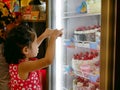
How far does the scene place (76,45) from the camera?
1.92m

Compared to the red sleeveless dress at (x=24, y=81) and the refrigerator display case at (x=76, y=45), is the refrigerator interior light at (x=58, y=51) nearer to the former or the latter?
the refrigerator display case at (x=76, y=45)

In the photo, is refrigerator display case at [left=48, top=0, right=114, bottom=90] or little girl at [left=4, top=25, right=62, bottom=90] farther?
refrigerator display case at [left=48, top=0, right=114, bottom=90]

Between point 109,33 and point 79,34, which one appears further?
point 79,34

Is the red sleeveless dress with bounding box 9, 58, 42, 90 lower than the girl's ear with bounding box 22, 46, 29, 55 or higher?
lower

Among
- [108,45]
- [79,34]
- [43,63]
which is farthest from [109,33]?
[79,34]

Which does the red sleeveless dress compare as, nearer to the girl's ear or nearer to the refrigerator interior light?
the girl's ear

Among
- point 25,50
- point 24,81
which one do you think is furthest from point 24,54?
point 24,81

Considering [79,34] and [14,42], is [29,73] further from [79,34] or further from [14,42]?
[79,34]

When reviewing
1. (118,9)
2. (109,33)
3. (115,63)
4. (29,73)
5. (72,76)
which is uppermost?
(118,9)

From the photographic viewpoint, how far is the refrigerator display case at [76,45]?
173 centimetres

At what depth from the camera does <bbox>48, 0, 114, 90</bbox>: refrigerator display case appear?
173 centimetres

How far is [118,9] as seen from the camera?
1174mm

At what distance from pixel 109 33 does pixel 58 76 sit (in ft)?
3.21

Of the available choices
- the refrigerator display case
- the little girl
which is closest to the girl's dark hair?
the little girl
